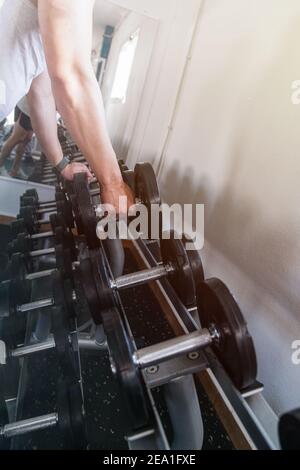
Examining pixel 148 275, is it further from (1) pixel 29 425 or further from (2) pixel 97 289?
(1) pixel 29 425

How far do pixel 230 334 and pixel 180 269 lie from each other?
0.68 ft

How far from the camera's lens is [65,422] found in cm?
59

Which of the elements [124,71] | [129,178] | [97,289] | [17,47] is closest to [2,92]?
[17,47]

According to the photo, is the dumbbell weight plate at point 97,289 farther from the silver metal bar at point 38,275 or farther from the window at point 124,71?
the window at point 124,71

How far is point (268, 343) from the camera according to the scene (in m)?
0.72

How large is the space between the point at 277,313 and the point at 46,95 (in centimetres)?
111

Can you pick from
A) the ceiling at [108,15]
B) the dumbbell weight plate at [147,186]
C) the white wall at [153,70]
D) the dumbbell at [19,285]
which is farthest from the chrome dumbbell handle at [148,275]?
the ceiling at [108,15]

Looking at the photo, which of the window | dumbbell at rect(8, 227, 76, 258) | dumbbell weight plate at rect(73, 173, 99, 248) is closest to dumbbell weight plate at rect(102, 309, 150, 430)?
dumbbell weight plate at rect(73, 173, 99, 248)

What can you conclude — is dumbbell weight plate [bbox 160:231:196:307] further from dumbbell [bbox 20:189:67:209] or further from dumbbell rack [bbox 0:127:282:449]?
dumbbell [bbox 20:189:67:209]

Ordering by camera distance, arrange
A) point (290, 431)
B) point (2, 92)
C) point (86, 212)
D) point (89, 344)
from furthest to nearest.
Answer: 1. point (89, 344)
2. point (2, 92)
3. point (86, 212)
4. point (290, 431)

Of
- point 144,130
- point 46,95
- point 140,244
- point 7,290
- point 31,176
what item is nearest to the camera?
point 7,290

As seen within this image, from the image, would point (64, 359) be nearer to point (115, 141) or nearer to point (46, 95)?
point (46, 95)
